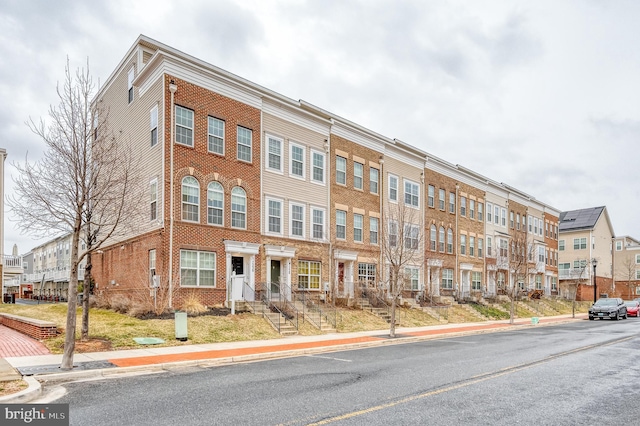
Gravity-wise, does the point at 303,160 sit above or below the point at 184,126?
below

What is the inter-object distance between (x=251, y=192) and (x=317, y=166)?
5.59 meters

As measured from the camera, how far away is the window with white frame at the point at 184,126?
74.8 feet

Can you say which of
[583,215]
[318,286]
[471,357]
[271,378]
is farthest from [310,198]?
[583,215]

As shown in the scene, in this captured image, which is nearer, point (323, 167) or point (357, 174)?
point (323, 167)

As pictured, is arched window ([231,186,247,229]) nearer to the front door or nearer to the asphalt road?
the front door

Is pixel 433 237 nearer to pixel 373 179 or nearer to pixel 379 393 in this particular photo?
pixel 373 179

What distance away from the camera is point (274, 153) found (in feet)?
88.4

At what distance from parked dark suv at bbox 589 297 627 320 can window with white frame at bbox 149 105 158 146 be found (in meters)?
33.4

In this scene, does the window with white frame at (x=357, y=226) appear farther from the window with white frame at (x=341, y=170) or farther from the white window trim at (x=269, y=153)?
the white window trim at (x=269, y=153)

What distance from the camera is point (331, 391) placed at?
967cm

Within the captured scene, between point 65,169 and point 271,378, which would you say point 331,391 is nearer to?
point 271,378

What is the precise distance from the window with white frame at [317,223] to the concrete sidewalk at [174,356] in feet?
27.6

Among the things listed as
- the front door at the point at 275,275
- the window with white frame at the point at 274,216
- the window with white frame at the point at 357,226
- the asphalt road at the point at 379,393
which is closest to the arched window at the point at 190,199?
the window with white frame at the point at 274,216

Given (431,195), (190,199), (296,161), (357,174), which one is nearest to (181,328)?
(190,199)
